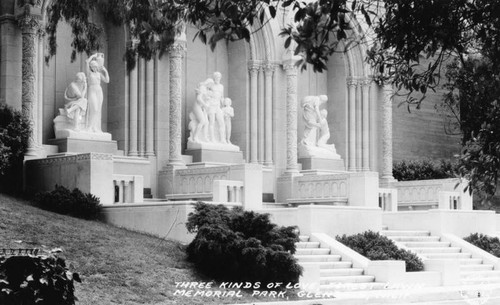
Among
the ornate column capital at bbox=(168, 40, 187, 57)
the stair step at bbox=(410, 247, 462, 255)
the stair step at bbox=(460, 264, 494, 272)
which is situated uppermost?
the ornate column capital at bbox=(168, 40, 187, 57)

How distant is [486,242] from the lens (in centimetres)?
2983

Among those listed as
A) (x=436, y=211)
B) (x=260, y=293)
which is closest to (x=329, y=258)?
(x=260, y=293)

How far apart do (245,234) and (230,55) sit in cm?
1608

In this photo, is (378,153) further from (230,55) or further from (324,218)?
(324,218)

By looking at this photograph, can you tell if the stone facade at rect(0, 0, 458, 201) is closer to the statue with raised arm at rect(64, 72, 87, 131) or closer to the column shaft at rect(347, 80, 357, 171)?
the column shaft at rect(347, 80, 357, 171)

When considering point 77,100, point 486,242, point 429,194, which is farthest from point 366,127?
point 77,100

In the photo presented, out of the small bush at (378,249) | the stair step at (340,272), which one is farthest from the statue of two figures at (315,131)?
the stair step at (340,272)

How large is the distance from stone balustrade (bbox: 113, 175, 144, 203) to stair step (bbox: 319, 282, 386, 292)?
25.9 ft

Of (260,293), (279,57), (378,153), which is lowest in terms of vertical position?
(260,293)

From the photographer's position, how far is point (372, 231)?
1080 inches

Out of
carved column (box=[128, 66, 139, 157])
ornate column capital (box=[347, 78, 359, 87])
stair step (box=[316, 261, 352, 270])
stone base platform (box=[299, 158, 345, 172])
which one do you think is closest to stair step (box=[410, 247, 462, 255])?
stair step (box=[316, 261, 352, 270])

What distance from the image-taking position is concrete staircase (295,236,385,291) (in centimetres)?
2194

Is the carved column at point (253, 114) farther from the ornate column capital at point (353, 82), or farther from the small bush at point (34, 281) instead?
the small bush at point (34, 281)

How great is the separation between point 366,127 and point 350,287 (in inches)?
681
